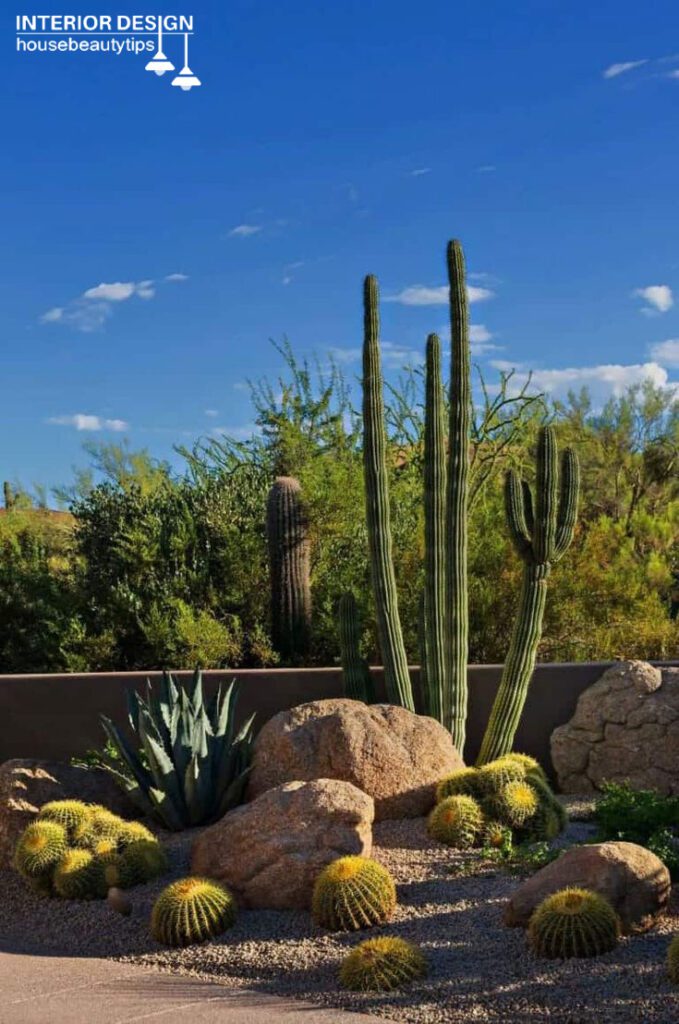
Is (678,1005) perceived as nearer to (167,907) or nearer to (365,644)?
(167,907)

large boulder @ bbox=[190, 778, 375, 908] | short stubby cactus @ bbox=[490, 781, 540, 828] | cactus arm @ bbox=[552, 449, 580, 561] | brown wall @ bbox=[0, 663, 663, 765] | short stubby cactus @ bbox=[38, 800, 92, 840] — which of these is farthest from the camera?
brown wall @ bbox=[0, 663, 663, 765]

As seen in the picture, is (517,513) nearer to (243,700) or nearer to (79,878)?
(243,700)

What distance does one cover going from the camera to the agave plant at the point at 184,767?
942 cm

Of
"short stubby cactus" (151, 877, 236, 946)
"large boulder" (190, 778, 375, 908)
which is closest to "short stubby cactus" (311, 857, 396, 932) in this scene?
"large boulder" (190, 778, 375, 908)

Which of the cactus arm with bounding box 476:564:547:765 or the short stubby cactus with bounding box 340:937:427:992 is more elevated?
the cactus arm with bounding box 476:564:547:765

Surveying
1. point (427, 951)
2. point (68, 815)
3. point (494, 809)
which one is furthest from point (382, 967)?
point (68, 815)

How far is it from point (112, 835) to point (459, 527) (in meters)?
4.21

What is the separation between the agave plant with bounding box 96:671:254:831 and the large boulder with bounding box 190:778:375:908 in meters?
1.35

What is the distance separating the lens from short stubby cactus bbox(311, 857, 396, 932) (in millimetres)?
7068

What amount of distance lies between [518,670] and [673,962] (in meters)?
5.16

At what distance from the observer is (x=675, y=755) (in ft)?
36.0

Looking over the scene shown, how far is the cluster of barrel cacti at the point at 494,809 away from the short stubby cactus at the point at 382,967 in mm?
2226

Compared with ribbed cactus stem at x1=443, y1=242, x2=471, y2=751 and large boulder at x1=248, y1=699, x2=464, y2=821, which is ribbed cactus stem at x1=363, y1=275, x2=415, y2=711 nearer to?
ribbed cactus stem at x1=443, y1=242, x2=471, y2=751

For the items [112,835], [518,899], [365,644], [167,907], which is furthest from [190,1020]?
[365,644]
